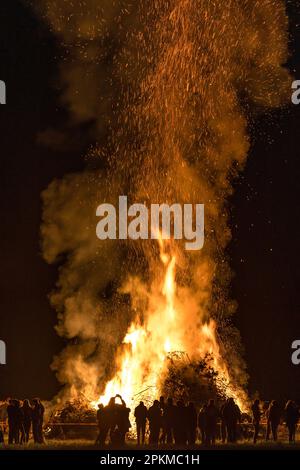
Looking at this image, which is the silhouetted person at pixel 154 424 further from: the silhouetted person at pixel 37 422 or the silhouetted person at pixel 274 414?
the silhouetted person at pixel 274 414

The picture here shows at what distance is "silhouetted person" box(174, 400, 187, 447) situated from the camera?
1912 cm

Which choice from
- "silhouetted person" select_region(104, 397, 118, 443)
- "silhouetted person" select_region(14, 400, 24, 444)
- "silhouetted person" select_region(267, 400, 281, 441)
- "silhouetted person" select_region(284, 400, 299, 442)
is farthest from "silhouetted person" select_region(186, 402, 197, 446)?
"silhouetted person" select_region(14, 400, 24, 444)

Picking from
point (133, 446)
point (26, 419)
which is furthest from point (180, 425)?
point (26, 419)

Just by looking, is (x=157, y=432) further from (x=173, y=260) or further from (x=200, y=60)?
(x=200, y=60)

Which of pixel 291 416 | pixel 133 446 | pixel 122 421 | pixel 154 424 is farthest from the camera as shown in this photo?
pixel 291 416

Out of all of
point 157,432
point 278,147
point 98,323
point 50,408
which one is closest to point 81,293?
point 98,323

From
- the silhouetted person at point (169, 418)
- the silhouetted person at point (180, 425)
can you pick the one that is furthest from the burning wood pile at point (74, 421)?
the silhouetted person at point (180, 425)

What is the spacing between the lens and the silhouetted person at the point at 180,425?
62.7 ft

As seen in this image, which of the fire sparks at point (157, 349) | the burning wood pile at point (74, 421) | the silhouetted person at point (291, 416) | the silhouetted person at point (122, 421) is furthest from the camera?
the fire sparks at point (157, 349)

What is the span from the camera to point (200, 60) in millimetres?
27094

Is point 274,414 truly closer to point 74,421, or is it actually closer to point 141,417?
point 141,417

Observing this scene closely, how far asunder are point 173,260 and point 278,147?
18.5 feet

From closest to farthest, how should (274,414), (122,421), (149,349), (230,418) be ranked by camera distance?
(122,421) < (230,418) < (274,414) < (149,349)

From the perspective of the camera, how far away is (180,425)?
1917 cm
